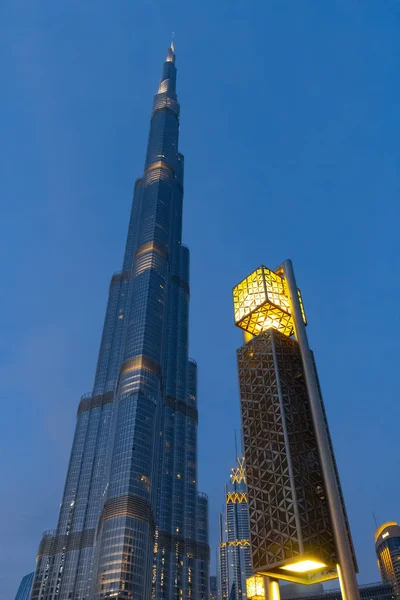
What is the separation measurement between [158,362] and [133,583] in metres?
69.5

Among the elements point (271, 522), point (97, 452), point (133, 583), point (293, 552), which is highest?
point (97, 452)

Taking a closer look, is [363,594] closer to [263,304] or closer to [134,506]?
[134,506]

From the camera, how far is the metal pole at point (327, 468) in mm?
35969

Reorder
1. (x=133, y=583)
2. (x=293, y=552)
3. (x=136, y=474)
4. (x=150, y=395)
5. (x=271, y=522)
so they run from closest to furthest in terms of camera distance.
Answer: (x=293, y=552) < (x=271, y=522) < (x=133, y=583) < (x=136, y=474) < (x=150, y=395)

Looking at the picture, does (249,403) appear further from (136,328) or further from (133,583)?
(136,328)

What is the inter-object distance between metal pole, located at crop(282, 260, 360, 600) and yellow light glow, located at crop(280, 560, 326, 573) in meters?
1.57

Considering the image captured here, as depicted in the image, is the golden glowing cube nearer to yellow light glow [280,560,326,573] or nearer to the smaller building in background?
yellow light glow [280,560,326,573]

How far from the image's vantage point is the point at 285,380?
45.5m

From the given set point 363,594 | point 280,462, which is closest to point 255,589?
point 280,462

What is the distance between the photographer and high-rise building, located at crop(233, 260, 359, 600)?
37.5 m

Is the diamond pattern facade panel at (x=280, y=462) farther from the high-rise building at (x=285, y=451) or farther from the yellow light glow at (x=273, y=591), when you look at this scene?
the yellow light glow at (x=273, y=591)

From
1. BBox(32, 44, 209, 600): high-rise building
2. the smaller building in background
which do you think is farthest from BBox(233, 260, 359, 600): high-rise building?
the smaller building in background

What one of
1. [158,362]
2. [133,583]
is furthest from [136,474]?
[158,362]

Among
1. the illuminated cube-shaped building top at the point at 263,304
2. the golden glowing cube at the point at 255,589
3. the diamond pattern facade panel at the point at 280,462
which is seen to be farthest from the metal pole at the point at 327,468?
the golden glowing cube at the point at 255,589
